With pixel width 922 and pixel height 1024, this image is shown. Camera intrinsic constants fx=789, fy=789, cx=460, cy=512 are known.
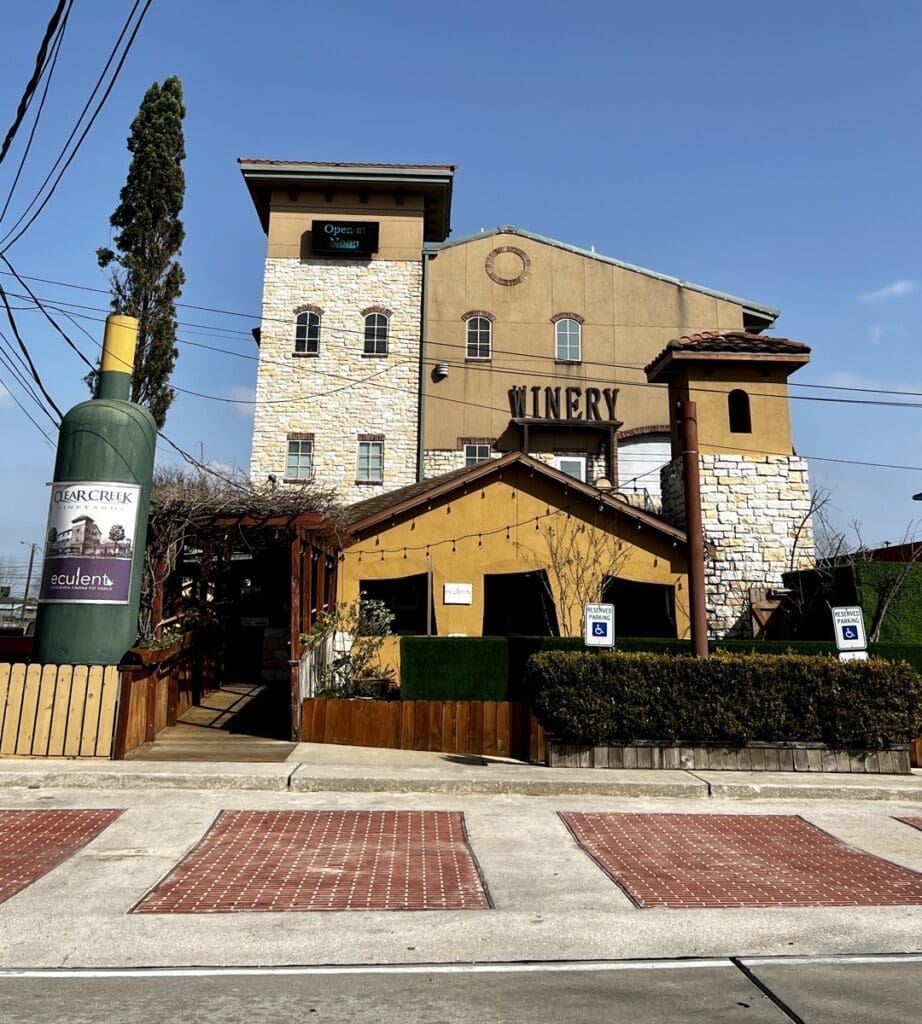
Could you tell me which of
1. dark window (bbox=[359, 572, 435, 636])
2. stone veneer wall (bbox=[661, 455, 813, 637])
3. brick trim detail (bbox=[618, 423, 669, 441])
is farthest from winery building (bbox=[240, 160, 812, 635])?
dark window (bbox=[359, 572, 435, 636])

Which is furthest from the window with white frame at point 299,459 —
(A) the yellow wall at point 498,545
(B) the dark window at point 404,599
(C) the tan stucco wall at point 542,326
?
(A) the yellow wall at point 498,545

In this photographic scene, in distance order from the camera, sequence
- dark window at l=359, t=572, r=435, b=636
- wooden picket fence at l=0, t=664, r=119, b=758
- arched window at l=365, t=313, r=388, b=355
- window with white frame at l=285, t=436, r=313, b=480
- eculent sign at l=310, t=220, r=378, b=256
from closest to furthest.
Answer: wooden picket fence at l=0, t=664, r=119, b=758
dark window at l=359, t=572, r=435, b=636
window with white frame at l=285, t=436, r=313, b=480
arched window at l=365, t=313, r=388, b=355
eculent sign at l=310, t=220, r=378, b=256

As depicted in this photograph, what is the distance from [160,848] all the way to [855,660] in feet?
30.7

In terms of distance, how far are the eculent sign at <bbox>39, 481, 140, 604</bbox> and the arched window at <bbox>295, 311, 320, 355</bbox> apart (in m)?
17.1

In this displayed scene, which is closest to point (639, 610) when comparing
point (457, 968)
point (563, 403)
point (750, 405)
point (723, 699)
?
point (750, 405)

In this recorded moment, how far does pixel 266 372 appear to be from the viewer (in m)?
27.6

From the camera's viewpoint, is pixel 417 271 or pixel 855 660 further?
pixel 417 271

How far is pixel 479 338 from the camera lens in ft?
93.8

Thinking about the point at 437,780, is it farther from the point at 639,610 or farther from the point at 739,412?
the point at 739,412

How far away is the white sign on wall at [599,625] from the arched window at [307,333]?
1925 cm

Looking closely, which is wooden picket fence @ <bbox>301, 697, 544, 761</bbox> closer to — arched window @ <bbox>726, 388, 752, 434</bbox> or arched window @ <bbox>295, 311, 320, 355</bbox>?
arched window @ <bbox>726, 388, 752, 434</bbox>

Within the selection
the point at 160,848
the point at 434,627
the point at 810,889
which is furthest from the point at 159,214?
the point at 810,889

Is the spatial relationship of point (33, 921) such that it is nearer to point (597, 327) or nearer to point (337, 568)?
point (337, 568)

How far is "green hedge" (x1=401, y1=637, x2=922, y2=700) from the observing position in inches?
551
